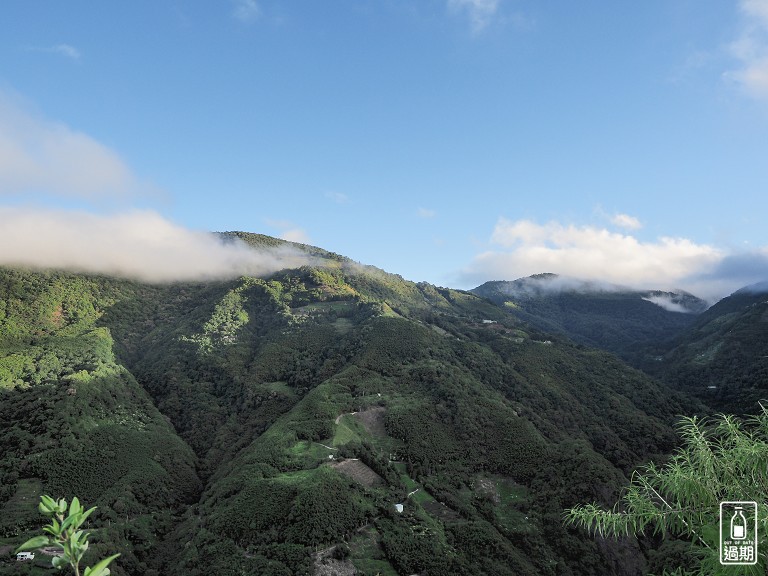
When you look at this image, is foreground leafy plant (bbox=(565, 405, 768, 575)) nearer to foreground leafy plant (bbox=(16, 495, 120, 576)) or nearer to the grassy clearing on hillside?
foreground leafy plant (bbox=(16, 495, 120, 576))

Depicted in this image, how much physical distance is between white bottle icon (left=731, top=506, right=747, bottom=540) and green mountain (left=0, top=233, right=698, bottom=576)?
249ft

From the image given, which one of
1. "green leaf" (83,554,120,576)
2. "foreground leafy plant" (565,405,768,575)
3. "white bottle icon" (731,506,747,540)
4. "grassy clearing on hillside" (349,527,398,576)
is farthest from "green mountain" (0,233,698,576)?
"green leaf" (83,554,120,576)

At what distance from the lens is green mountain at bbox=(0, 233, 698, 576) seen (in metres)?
84.2

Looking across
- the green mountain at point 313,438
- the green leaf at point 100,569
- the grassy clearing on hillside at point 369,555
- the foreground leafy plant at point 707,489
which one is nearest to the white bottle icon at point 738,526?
the foreground leafy plant at point 707,489

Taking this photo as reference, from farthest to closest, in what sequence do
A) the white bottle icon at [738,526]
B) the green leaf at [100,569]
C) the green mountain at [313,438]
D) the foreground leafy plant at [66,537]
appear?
the green mountain at [313,438]
the white bottle icon at [738,526]
the foreground leafy plant at [66,537]
the green leaf at [100,569]

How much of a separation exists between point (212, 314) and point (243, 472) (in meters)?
111

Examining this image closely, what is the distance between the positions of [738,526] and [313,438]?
11048 cm

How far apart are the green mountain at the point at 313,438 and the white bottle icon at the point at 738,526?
75776 millimetres

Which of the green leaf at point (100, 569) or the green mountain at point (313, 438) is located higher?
the green leaf at point (100, 569)

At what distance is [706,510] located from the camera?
36.3ft

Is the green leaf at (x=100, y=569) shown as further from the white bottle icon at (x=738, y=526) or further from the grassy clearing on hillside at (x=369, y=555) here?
the grassy clearing on hillside at (x=369, y=555)

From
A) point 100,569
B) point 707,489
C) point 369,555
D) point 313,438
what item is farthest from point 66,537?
point 313,438

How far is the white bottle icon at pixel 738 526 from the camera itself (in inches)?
395

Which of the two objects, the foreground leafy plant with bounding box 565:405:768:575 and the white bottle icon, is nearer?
the white bottle icon
